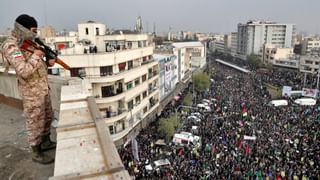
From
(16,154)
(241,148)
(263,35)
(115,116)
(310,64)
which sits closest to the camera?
(16,154)

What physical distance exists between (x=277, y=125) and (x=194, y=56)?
48080mm

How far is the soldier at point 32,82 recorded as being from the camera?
2.99 m

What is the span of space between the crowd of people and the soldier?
15041 millimetres

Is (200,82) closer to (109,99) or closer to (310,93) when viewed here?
(310,93)

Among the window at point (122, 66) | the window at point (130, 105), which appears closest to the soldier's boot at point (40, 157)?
the window at point (122, 66)

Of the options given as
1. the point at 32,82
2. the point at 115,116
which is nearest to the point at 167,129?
the point at 115,116

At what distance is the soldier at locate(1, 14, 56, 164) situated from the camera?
299cm

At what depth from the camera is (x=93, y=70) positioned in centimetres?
2019

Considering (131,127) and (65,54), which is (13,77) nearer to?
(65,54)

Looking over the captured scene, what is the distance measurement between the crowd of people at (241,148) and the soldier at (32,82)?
49.3ft

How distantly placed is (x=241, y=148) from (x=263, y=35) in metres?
81.9

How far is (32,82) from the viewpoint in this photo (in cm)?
345

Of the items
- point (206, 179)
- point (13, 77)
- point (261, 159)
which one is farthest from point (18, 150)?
point (261, 159)

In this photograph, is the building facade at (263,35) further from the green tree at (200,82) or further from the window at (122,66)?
the window at (122,66)
